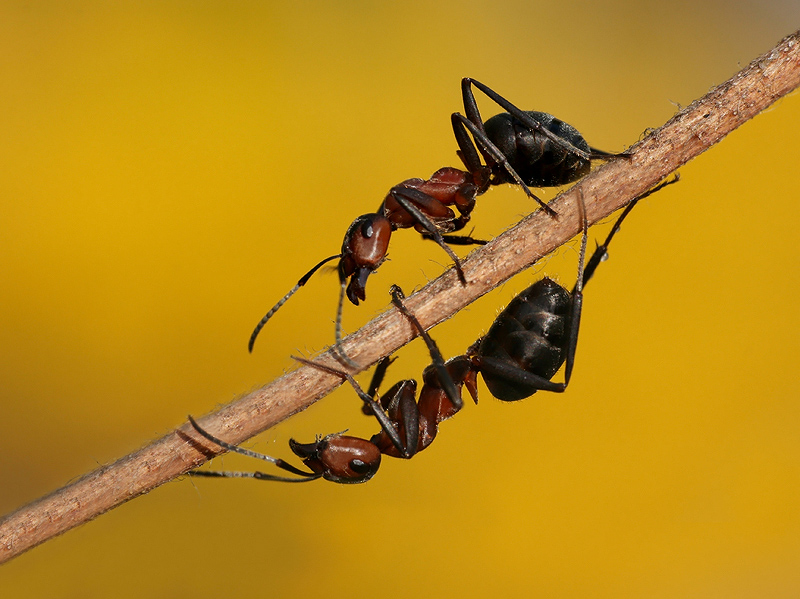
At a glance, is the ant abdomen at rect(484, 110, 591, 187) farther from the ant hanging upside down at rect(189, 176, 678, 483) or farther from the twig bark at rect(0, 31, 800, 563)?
the twig bark at rect(0, 31, 800, 563)

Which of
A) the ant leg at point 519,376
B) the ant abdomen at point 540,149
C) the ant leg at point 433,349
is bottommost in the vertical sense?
the ant leg at point 519,376

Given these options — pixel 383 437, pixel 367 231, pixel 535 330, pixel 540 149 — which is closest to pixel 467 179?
pixel 540 149

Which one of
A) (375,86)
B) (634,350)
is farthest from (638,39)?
(634,350)

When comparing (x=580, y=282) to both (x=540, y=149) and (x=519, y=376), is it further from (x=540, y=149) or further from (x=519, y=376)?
(x=540, y=149)

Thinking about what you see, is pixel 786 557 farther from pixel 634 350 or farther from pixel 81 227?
pixel 81 227

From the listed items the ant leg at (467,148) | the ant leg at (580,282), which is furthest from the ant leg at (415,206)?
the ant leg at (580,282)

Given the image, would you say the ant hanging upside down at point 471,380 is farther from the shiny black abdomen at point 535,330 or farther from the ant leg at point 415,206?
the ant leg at point 415,206

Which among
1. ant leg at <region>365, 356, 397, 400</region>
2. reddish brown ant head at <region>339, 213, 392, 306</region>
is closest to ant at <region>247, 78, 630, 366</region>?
reddish brown ant head at <region>339, 213, 392, 306</region>
